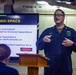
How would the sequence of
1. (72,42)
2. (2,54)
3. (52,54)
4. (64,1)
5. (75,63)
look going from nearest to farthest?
(2,54) → (72,42) → (52,54) → (64,1) → (75,63)

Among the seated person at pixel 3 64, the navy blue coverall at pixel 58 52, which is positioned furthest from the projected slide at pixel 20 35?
the seated person at pixel 3 64

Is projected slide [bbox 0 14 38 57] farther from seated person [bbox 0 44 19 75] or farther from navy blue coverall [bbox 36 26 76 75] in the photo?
seated person [bbox 0 44 19 75]

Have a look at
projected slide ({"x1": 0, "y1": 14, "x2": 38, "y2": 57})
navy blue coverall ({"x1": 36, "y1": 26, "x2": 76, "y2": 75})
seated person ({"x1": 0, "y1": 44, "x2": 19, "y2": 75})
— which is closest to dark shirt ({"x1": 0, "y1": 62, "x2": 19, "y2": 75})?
seated person ({"x1": 0, "y1": 44, "x2": 19, "y2": 75})

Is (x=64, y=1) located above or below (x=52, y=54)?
above

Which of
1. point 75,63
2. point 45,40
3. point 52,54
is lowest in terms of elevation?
point 75,63

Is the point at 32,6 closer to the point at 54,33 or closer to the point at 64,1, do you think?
the point at 64,1

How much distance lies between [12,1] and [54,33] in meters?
1.81

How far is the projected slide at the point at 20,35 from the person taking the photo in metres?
5.60

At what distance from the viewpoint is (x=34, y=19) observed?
5602mm

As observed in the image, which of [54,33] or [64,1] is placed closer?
[54,33]

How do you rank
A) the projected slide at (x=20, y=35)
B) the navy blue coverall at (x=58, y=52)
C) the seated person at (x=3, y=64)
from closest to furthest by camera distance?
the seated person at (x=3, y=64) < the navy blue coverall at (x=58, y=52) < the projected slide at (x=20, y=35)

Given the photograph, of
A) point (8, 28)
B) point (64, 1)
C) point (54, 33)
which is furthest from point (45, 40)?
point (8, 28)

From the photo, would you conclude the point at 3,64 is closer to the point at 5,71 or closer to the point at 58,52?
the point at 5,71

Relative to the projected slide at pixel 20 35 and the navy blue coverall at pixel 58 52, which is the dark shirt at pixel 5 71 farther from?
the projected slide at pixel 20 35
